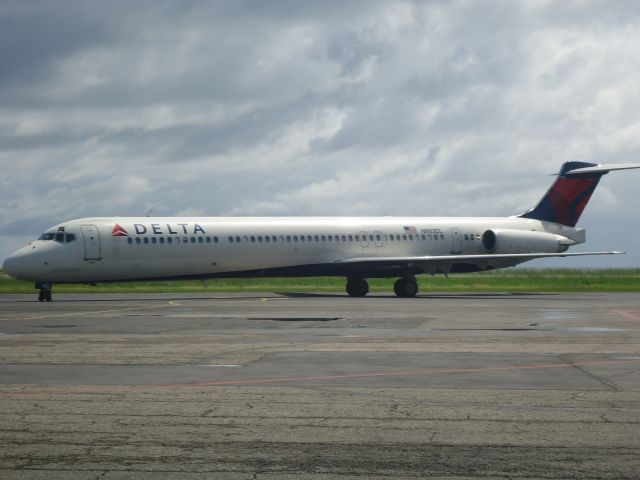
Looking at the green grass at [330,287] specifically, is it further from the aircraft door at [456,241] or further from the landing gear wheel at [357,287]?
the landing gear wheel at [357,287]

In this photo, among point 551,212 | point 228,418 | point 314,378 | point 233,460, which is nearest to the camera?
point 233,460

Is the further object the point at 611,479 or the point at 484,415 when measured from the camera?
the point at 484,415

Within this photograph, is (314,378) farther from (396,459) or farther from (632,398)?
(396,459)

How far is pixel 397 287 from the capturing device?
4634 cm

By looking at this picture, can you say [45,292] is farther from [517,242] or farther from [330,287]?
[517,242]

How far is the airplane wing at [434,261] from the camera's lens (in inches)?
1793

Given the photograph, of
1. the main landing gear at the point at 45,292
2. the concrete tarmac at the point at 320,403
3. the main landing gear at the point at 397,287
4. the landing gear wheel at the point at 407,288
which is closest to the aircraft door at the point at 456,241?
the main landing gear at the point at 397,287

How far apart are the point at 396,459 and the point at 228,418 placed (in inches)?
102

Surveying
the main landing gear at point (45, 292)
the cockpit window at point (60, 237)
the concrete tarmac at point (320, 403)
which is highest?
the cockpit window at point (60, 237)

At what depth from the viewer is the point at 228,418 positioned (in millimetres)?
10211

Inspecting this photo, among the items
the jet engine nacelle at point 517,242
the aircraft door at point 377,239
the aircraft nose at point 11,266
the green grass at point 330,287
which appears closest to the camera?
the aircraft nose at point 11,266

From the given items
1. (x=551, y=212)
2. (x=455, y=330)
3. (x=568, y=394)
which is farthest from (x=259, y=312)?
(x=551, y=212)

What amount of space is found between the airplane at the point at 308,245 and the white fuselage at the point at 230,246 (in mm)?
45

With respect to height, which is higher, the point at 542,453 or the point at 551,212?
the point at 551,212
